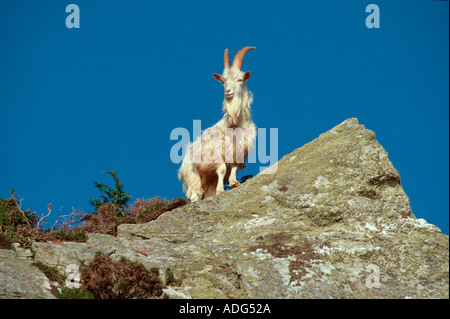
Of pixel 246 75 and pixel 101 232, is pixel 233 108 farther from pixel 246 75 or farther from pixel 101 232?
pixel 101 232

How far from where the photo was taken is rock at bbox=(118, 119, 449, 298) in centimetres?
780

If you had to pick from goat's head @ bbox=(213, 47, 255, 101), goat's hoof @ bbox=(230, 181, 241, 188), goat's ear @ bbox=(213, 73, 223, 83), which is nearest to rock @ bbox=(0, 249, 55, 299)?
goat's hoof @ bbox=(230, 181, 241, 188)

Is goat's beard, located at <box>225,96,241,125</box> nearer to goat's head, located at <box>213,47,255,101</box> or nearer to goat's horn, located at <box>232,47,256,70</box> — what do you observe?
goat's head, located at <box>213,47,255,101</box>

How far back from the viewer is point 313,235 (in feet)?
29.1

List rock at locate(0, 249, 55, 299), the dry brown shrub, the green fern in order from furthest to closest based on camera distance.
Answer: the green fern, the dry brown shrub, rock at locate(0, 249, 55, 299)

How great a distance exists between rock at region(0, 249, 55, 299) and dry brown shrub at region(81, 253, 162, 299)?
57 centimetres

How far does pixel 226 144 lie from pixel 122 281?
232 inches

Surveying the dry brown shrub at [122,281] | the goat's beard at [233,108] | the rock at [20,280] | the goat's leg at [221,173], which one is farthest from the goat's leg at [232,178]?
the rock at [20,280]

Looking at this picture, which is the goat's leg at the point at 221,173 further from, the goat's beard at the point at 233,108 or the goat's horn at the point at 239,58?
the goat's horn at the point at 239,58

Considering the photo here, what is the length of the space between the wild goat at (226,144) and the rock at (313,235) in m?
2.15
